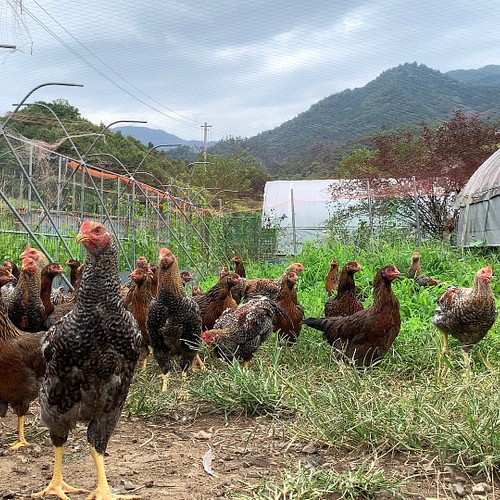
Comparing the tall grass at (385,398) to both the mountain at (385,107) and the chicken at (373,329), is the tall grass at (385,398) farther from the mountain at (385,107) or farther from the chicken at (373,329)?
the mountain at (385,107)

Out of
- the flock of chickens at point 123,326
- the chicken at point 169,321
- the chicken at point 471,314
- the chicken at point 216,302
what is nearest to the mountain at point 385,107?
the flock of chickens at point 123,326

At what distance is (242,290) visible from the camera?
6781mm

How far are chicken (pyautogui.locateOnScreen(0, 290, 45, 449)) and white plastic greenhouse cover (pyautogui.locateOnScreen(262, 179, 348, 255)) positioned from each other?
34.9 ft

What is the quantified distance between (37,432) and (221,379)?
4.06 ft

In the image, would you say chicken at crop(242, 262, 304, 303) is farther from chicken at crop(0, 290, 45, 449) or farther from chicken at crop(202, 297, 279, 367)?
chicken at crop(0, 290, 45, 449)

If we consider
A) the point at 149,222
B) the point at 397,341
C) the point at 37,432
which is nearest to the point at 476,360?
the point at 397,341

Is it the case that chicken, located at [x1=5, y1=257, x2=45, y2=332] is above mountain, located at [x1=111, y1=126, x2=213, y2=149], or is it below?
below

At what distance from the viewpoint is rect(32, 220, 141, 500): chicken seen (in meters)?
2.55

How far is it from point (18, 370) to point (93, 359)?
3.03ft

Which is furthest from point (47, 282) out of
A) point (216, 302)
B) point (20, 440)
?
point (20, 440)

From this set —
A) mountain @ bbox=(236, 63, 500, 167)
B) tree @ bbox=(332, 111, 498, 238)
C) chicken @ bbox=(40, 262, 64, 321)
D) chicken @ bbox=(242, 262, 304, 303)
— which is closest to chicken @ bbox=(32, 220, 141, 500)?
chicken @ bbox=(40, 262, 64, 321)

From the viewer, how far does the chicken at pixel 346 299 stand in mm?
5574

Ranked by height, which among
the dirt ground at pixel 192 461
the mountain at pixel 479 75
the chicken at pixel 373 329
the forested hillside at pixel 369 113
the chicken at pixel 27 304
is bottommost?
the dirt ground at pixel 192 461

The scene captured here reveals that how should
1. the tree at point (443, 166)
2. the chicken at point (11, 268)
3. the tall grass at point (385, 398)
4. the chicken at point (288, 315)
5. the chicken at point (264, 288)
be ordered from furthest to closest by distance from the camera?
the tree at point (443, 166) < the chicken at point (264, 288) < the chicken at point (11, 268) < the chicken at point (288, 315) < the tall grass at point (385, 398)
